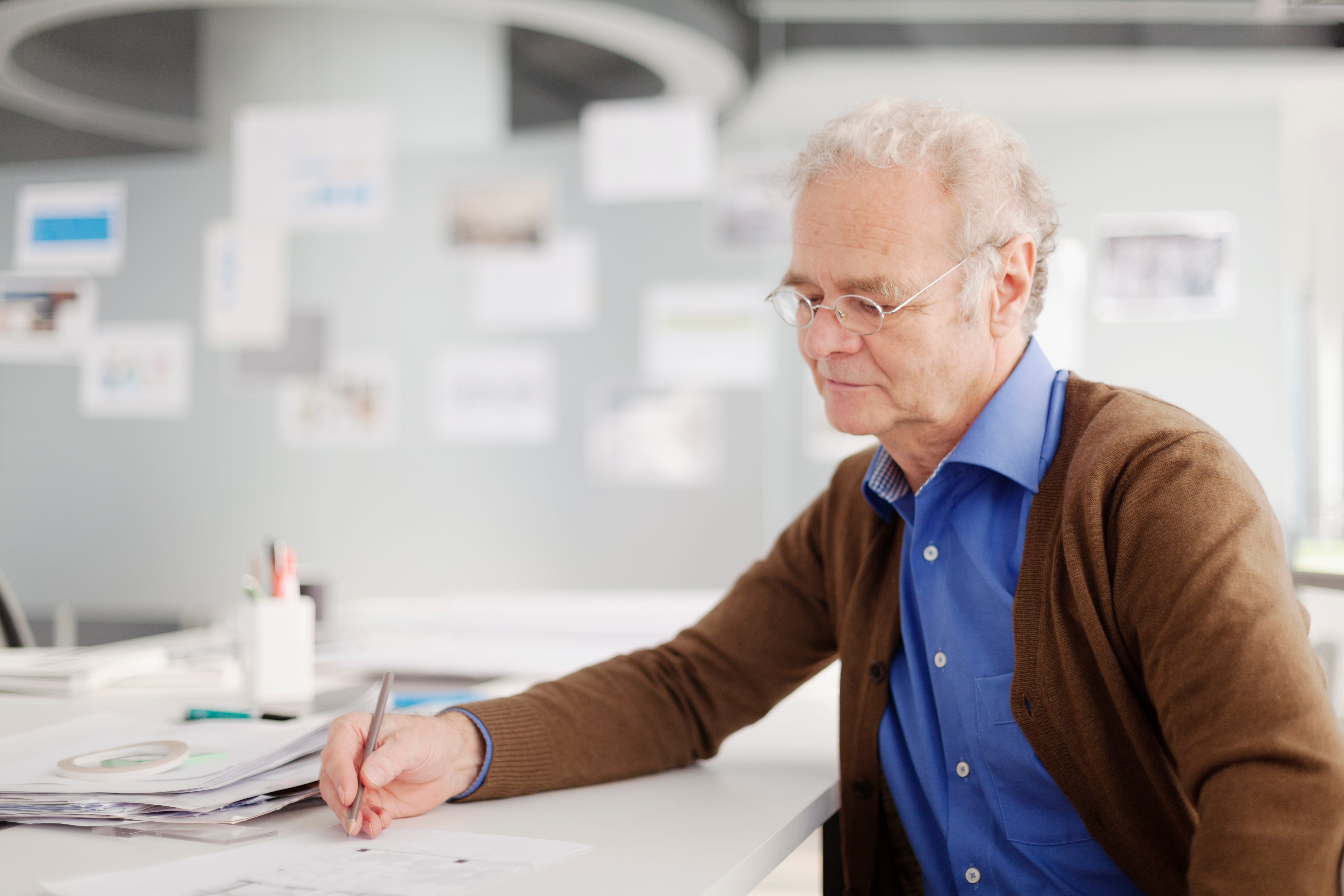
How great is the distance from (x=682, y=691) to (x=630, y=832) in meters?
0.29

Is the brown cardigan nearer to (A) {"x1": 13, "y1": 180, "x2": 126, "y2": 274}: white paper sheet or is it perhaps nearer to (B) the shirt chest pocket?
(B) the shirt chest pocket

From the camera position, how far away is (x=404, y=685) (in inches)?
70.0

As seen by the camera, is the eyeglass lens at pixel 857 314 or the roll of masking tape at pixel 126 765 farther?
the eyeglass lens at pixel 857 314

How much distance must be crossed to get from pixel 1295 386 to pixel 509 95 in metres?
2.15

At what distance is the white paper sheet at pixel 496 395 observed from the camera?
298 centimetres

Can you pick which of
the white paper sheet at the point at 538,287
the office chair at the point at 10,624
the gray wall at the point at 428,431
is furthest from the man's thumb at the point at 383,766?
the white paper sheet at the point at 538,287

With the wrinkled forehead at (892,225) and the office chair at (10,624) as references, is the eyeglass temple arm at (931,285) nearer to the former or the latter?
the wrinkled forehead at (892,225)

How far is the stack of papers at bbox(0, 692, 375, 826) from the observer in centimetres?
96

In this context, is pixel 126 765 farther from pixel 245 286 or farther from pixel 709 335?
pixel 245 286

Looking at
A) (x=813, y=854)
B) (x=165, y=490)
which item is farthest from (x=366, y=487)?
(x=813, y=854)

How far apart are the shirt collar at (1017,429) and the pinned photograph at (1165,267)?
1654 millimetres

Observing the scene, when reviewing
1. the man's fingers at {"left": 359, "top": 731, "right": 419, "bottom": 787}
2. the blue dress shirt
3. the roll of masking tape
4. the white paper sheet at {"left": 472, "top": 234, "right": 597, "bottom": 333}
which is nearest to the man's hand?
the man's fingers at {"left": 359, "top": 731, "right": 419, "bottom": 787}

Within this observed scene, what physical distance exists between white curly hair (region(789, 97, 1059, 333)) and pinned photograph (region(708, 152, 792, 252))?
1676 millimetres

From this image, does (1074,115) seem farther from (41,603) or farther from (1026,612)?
(41,603)
